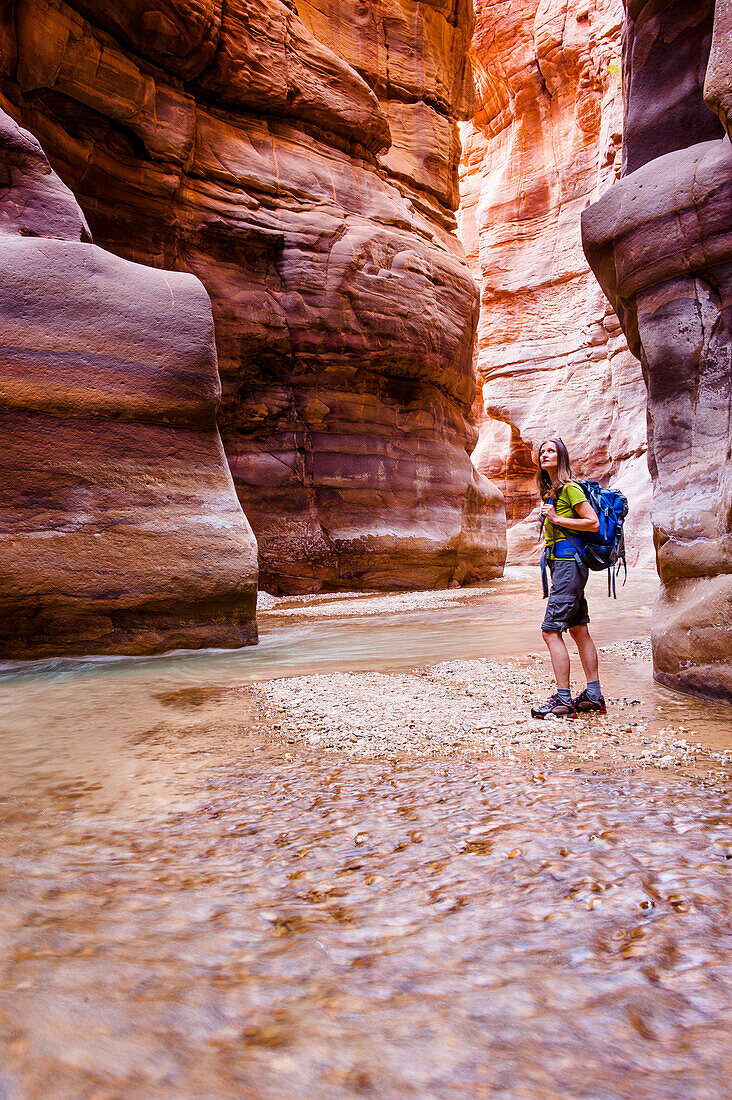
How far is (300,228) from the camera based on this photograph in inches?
429

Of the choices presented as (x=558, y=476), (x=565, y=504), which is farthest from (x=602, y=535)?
(x=558, y=476)

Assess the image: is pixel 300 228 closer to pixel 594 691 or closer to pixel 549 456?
pixel 549 456

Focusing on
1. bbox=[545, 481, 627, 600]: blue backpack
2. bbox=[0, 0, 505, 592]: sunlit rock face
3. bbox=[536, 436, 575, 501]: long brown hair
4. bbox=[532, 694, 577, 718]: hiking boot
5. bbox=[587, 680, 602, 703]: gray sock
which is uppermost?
bbox=[0, 0, 505, 592]: sunlit rock face

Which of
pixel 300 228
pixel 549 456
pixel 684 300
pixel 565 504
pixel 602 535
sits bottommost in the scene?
pixel 602 535

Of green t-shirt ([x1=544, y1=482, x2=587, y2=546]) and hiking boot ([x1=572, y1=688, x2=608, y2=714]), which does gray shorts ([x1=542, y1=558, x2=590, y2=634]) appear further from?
hiking boot ([x1=572, y1=688, x2=608, y2=714])

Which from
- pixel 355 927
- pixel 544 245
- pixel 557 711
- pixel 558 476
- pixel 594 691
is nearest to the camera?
pixel 355 927

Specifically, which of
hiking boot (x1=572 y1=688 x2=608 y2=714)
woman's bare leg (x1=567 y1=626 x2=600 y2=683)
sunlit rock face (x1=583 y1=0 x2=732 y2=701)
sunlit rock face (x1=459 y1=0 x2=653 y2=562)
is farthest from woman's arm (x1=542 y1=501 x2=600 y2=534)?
sunlit rock face (x1=459 y1=0 x2=653 y2=562)

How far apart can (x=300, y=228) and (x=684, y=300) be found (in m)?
8.19

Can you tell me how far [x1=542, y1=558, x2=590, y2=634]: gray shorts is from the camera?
140 inches

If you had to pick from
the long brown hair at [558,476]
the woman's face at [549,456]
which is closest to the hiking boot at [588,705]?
the long brown hair at [558,476]

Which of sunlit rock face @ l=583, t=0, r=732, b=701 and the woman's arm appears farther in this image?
sunlit rock face @ l=583, t=0, r=732, b=701

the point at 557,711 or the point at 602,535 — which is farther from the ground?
the point at 602,535

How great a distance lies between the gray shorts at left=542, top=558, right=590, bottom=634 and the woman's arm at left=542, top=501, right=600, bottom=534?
203mm

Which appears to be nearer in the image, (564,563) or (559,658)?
(559,658)
